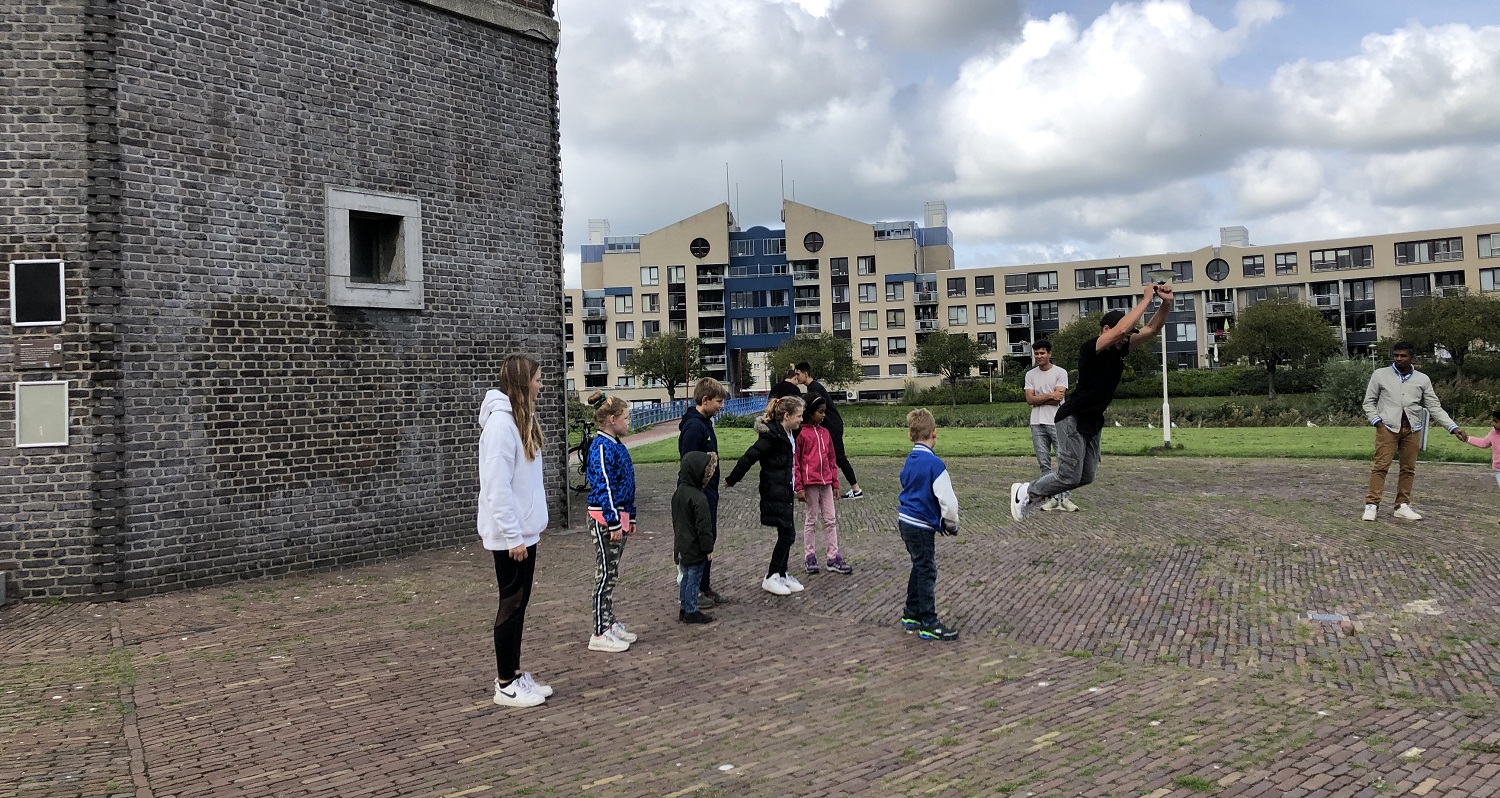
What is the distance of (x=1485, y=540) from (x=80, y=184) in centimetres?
1356

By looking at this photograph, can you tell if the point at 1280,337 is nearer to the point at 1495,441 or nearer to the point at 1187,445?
the point at 1187,445

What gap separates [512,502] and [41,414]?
20.0ft

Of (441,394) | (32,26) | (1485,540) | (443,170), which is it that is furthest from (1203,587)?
(32,26)

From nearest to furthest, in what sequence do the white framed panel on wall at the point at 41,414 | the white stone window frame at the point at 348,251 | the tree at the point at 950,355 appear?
the white framed panel on wall at the point at 41,414, the white stone window frame at the point at 348,251, the tree at the point at 950,355

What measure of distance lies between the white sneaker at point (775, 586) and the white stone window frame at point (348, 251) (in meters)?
5.58

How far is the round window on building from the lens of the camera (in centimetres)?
8062

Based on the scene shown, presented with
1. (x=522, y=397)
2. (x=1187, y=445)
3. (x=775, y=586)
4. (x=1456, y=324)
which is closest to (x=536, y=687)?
(x=522, y=397)

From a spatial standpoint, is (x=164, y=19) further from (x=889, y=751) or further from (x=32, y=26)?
(x=889, y=751)

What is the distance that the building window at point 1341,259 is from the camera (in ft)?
255

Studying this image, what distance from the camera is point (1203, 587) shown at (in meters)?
8.18

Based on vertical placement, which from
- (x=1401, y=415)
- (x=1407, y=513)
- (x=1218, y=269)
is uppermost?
(x=1218, y=269)

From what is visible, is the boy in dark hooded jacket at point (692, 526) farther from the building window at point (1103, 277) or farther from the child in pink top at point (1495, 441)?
the building window at point (1103, 277)

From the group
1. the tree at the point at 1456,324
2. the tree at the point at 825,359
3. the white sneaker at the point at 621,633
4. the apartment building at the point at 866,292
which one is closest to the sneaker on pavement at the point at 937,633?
the white sneaker at the point at 621,633

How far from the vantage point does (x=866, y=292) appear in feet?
294
